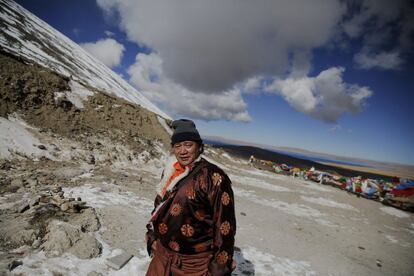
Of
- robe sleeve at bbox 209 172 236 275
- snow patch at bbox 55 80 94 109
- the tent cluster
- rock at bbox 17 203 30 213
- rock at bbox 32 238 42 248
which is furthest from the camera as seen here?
the tent cluster

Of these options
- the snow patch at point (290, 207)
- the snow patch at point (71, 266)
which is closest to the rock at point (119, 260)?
the snow patch at point (71, 266)

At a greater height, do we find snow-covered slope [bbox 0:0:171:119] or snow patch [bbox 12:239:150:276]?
snow-covered slope [bbox 0:0:171:119]

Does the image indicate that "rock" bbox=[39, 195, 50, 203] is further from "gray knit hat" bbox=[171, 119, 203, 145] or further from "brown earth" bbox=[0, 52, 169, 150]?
"brown earth" bbox=[0, 52, 169, 150]

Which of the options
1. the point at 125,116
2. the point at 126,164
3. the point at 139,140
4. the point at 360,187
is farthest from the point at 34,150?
the point at 360,187

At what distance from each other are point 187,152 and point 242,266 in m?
4.04

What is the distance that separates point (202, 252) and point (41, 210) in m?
4.66

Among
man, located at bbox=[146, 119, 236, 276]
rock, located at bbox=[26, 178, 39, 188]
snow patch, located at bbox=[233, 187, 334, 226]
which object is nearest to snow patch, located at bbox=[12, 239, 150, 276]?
man, located at bbox=[146, 119, 236, 276]

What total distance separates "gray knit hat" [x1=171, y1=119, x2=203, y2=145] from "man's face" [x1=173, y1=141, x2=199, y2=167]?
67 millimetres

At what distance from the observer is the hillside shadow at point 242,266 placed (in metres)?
4.66

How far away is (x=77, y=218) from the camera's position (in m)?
5.03

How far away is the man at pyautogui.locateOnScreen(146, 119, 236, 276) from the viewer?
195 centimetres

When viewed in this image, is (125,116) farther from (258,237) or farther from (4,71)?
(258,237)

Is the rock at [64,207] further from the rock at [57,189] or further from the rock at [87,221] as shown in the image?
the rock at [57,189]

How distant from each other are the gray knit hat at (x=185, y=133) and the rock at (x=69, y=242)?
3379 mm
